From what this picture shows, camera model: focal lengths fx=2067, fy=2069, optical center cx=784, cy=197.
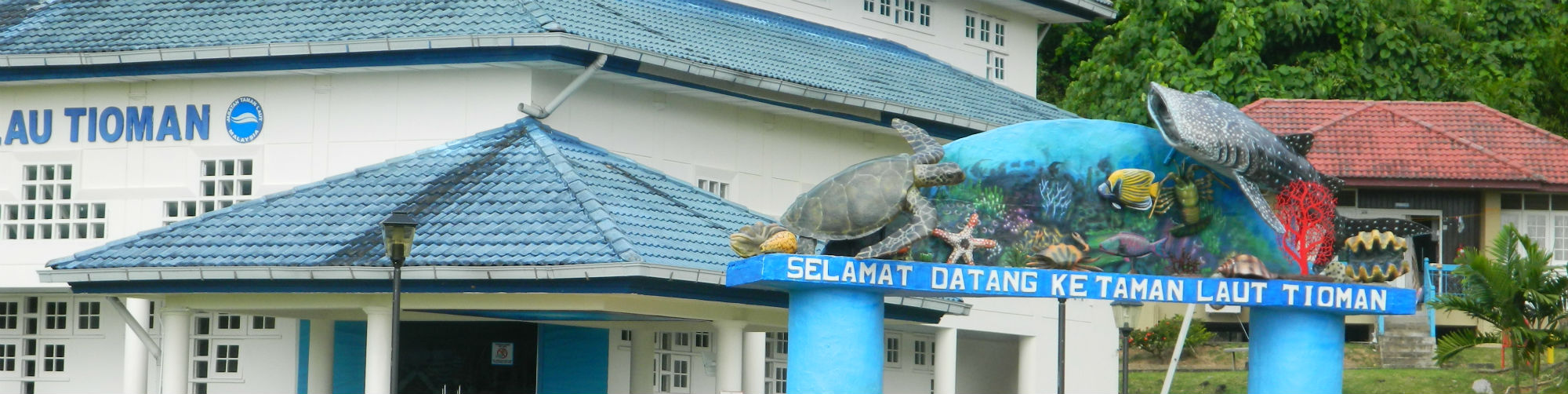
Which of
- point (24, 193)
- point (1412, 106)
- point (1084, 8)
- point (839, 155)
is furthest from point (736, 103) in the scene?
point (1412, 106)

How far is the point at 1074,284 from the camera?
1583cm

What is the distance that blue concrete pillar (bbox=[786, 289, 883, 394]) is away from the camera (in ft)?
50.8

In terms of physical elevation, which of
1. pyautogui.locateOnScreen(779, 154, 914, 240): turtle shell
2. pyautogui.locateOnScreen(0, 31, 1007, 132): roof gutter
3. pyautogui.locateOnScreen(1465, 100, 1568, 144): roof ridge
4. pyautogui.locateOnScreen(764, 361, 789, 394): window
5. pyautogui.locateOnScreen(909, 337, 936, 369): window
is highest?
pyautogui.locateOnScreen(1465, 100, 1568, 144): roof ridge

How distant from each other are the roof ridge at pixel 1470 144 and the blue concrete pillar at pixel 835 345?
74.5ft

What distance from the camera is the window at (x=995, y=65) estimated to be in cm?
3238

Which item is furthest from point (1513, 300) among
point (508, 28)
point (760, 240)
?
point (760, 240)

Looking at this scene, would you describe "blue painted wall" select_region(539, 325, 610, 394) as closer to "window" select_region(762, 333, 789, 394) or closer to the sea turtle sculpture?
"window" select_region(762, 333, 789, 394)

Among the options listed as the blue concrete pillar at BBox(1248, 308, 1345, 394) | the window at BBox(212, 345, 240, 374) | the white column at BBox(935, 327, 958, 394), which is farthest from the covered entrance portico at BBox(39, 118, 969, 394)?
the blue concrete pillar at BBox(1248, 308, 1345, 394)

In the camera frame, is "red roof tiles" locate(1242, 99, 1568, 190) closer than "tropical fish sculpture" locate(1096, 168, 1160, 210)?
No

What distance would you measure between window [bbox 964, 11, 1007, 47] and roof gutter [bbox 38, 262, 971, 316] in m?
13.3

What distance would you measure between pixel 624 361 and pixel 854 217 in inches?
361

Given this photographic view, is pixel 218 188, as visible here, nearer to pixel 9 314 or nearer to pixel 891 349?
pixel 9 314

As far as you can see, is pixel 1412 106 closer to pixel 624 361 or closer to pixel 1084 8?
pixel 1084 8

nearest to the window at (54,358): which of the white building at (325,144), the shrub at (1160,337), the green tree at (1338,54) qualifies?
the white building at (325,144)
